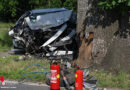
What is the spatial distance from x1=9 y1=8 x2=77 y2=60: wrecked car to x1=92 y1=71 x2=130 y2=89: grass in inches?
108

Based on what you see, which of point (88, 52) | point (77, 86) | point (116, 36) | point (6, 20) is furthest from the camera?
point (6, 20)

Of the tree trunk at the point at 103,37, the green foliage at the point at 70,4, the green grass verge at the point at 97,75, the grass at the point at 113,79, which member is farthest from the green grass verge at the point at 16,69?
the green foliage at the point at 70,4

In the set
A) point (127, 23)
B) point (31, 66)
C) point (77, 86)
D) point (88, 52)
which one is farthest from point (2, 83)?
point (127, 23)

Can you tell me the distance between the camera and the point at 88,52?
7.84m

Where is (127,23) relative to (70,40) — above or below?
above

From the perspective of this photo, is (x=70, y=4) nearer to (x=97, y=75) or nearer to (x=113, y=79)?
(x=97, y=75)

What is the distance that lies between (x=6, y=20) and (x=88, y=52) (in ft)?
82.8

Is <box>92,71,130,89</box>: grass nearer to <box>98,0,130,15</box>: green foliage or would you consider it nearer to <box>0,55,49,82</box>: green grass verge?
<box>0,55,49,82</box>: green grass verge

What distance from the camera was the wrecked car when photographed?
9930 mm

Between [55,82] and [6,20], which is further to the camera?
[6,20]

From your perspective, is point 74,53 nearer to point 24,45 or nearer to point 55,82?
point 24,45

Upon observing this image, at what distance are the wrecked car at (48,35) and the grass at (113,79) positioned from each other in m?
2.74

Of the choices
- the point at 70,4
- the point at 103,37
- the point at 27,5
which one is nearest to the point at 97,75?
the point at 103,37

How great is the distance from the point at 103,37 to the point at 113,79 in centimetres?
143
